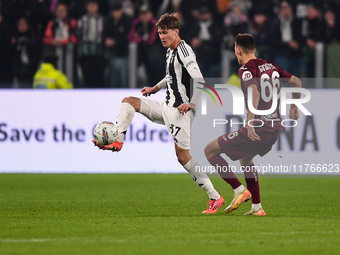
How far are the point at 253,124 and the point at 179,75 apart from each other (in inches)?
42.1

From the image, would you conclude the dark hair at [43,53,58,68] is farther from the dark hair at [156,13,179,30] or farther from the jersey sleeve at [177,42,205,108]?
the jersey sleeve at [177,42,205,108]

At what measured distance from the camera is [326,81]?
1228 centimetres

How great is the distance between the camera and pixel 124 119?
23.2ft

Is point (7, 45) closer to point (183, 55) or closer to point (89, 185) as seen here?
point (89, 185)

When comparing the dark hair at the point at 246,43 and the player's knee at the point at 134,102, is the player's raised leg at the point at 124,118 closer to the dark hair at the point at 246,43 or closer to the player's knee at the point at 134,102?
the player's knee at the point at 134,102

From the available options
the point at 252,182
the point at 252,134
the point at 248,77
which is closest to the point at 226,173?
the point at 252,182

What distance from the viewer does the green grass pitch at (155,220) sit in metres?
4.94

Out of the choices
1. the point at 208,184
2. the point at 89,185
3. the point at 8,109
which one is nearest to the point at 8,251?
the point at 208,184

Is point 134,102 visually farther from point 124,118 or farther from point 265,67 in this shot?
point 265,67

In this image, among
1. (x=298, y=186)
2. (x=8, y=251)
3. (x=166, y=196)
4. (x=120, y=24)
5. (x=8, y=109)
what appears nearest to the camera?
(x=8, y=251)

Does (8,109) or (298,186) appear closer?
(298,186)

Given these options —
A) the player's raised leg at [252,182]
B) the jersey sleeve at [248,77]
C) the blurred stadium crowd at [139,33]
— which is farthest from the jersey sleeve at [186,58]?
the blurred stadium crowd at [139,33]

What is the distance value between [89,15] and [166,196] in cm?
580

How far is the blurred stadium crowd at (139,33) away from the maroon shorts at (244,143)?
20.1 feet
